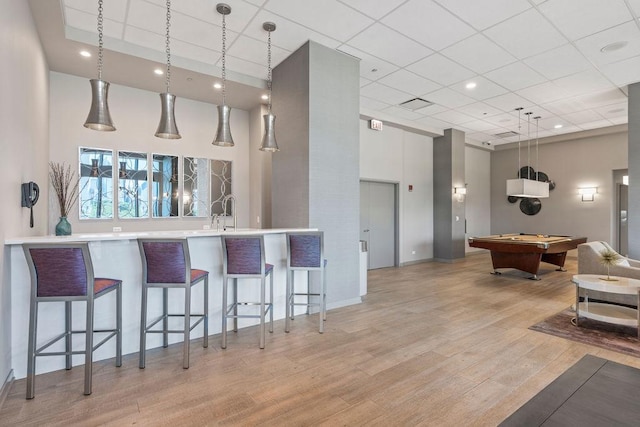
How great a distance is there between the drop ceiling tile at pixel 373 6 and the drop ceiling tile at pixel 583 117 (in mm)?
6089

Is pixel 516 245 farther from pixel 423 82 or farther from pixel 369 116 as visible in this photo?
pixel 369 116

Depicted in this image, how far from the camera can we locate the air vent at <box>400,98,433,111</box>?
21.4 ft

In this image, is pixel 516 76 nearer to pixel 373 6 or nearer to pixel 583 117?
pixel 373 6

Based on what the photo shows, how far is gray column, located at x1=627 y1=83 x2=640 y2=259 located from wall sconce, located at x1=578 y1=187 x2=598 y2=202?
13.4 feet

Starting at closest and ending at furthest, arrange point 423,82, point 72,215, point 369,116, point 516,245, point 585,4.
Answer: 1. point 585,4
2. point 72,215
3. point 423,82
4. point 516,245
5. point 369,116

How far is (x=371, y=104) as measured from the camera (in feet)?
22.2

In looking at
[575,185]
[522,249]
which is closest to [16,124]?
[522,249]

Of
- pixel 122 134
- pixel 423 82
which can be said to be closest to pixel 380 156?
pixel 423 82

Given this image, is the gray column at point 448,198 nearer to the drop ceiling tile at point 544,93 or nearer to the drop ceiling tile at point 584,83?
the drop ceiling tile at point 544,93

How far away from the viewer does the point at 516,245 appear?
620 centimetres

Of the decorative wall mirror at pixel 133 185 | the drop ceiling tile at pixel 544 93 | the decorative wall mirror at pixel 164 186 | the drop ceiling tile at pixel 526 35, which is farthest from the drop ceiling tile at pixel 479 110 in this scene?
the decorative wall mirror at pixel 133 185

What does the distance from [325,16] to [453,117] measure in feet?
16.3

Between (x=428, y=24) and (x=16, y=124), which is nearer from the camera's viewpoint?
(x=16, y=124)

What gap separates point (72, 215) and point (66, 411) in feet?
11.6
